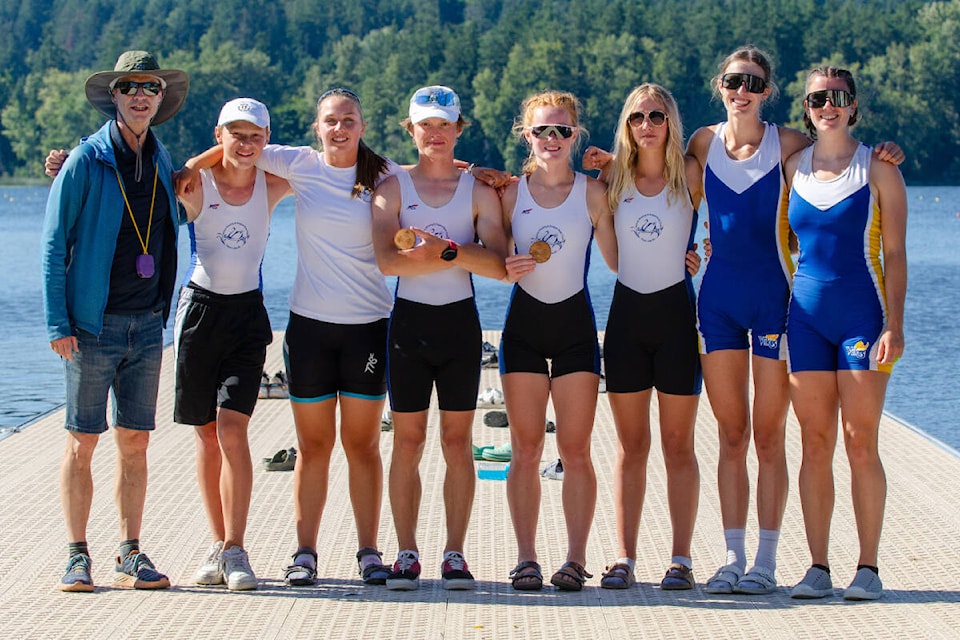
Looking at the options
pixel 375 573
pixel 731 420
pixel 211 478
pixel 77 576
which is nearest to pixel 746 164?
pixel 731 420

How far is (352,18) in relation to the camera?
140 meters

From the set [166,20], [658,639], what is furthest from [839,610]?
[166,20]

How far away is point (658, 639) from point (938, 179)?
73.2 m

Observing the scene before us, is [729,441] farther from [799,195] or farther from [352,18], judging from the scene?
[352,18]

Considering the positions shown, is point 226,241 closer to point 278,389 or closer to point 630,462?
point 630,462

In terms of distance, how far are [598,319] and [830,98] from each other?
15078 mm

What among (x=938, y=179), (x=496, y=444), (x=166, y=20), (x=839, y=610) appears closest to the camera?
(x=839, y=610)

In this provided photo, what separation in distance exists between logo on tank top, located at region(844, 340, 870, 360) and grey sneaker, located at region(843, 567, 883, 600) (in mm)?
827

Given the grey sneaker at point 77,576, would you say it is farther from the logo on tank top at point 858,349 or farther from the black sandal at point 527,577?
the logo on tank top at point 858,349

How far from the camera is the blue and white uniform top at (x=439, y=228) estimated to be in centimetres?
528

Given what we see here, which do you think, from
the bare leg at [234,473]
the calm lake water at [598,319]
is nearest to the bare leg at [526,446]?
the bare leg at [234,473]

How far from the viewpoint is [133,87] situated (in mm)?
5242

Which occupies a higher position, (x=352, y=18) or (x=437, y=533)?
(x=352, y=18)

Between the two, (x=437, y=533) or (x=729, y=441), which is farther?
(x=437, y=533)
